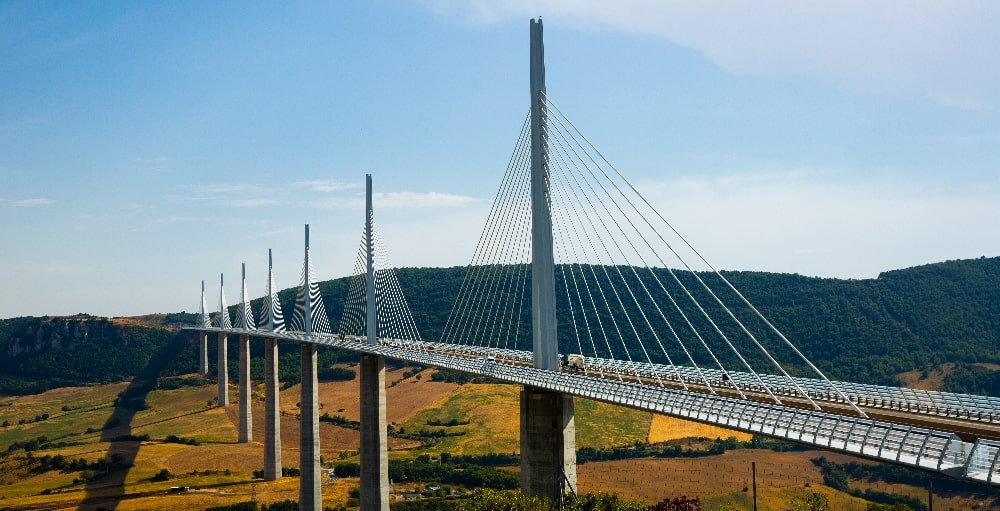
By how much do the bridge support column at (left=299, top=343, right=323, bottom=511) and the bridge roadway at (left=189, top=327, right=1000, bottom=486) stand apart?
98.3 feet

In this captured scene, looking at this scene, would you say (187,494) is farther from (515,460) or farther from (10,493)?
(515,460)

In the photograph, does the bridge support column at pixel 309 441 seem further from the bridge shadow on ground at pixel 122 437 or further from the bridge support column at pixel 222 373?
the bridge support column at pixel 222 373

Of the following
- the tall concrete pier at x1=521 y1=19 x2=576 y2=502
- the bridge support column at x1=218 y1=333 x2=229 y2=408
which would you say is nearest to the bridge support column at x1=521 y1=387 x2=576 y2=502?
the tall concrete pier at x1=521 y1=19 x2=576 y2=502

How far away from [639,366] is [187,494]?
44128 mm

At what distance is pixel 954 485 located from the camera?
6353 centimetres

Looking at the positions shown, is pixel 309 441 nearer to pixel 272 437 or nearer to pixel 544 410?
pixel 272 437

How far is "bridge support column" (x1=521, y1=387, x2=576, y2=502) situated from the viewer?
30.2 m

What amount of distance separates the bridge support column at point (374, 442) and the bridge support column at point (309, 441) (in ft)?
31.5

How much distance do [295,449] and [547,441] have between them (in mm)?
60885

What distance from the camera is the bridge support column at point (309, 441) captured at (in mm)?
59375

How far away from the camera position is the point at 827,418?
56.5 feet

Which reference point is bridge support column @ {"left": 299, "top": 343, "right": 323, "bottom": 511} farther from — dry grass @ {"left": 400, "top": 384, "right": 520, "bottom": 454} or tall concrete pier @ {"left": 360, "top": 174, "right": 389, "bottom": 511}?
dry grass @ {"left": 400, "top": 384, "right": 520, "bottom": 454}

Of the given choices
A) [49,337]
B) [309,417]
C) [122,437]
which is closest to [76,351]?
[49,337]

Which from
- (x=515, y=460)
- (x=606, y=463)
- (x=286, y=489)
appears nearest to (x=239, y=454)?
(x=286, y=489)
